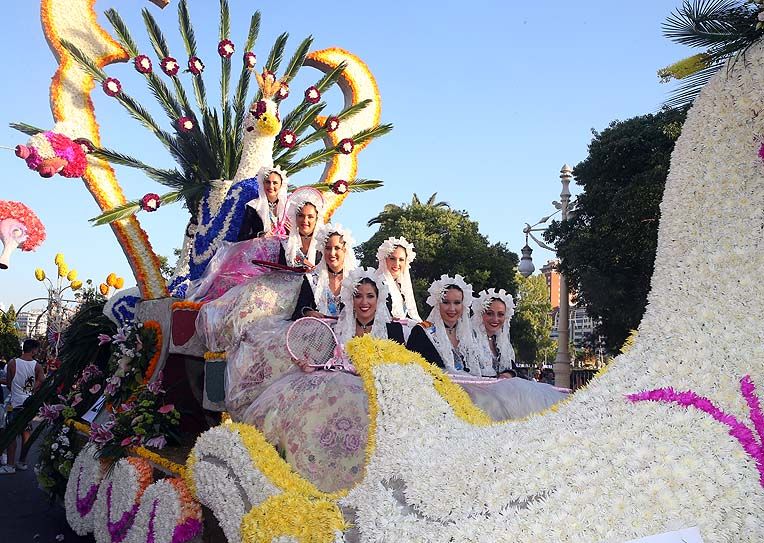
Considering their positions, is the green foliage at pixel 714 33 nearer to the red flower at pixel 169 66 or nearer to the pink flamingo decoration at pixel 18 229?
the red flower at pixel 169 66

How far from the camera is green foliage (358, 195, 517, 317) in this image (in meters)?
21.9

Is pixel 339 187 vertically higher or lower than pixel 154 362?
higher

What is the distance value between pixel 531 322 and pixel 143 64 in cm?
2201

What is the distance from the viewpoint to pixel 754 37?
1.74 meters

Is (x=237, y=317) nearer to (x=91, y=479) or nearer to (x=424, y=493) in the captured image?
(x=91, y=479)

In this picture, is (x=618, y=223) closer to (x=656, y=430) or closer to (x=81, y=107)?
(x=81, y=107)

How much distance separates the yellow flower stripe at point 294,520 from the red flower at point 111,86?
19.4 feet

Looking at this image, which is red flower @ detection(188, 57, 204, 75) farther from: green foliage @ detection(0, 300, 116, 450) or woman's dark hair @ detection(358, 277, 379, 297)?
woman's dark hair @ detection(358, 277, 379, 297)

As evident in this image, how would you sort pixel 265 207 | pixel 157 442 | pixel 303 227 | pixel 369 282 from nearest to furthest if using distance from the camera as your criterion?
pixel 369 282 → pixel 157 442 → pixel 303 227 → pixel 265 207

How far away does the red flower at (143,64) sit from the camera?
7.03 m

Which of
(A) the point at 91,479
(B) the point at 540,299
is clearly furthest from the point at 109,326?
(B) the point at 540,299

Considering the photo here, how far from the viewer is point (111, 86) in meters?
6.88

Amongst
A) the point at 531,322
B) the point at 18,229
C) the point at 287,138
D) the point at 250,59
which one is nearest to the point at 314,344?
the point at 287,138

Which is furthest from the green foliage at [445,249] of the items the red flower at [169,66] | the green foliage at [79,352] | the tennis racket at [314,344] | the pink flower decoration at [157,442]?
the tennis racket at [314,344]
